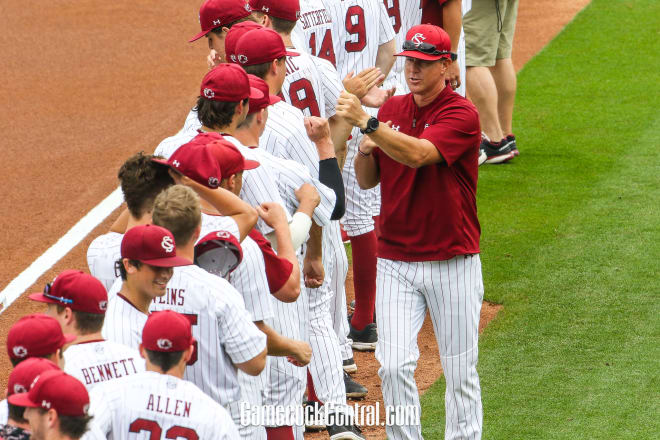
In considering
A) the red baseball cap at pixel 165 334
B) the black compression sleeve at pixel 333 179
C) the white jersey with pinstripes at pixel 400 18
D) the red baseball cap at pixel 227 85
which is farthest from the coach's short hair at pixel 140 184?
the white jersey with pinstripes at pixel 400 18

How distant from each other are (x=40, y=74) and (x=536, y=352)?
22.8 feet

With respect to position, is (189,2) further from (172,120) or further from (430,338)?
(430,338)

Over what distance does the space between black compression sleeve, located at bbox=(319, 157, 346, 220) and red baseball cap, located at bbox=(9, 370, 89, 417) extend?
2.19m

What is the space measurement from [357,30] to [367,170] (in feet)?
5.52

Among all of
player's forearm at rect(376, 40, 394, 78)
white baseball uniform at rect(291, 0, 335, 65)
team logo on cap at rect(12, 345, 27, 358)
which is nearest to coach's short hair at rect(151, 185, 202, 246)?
team logo on cap at rect(12, 345, 27, 358)

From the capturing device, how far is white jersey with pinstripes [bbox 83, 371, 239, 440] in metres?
2.71

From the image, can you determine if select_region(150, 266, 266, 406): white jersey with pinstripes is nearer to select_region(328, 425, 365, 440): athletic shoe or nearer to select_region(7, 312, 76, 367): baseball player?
select_region(7, 312, 76, 367): baseball player

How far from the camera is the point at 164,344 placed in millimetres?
2727

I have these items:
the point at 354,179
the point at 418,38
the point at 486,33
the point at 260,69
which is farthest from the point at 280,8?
the point at 486,33

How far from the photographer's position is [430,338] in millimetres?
5836

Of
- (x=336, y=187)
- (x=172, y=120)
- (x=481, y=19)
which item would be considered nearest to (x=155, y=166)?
(x=336, y=187)

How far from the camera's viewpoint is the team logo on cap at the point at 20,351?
8.64 feet

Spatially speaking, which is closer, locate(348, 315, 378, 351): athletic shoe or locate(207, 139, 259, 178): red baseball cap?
locate(207, 139, 259, 178): red baseball cap

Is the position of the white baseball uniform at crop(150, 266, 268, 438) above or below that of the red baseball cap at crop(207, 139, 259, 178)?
below
